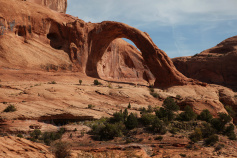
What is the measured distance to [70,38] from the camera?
3694 centimetres

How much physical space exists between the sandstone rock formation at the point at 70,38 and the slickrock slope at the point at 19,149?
1955 centimetres

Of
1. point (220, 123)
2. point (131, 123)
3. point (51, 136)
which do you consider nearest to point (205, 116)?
point (220, 123)

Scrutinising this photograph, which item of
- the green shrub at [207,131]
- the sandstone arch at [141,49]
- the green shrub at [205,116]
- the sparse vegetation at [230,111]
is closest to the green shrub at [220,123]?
the green shrub at [207,131]

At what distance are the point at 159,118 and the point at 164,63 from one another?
1394 cm

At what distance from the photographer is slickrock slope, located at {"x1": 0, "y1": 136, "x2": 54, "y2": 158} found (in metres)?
10.8

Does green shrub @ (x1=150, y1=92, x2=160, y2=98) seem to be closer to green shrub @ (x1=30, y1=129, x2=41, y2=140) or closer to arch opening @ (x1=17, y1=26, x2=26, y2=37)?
green shrub @ (x1=30, y1=129, x2=41, y2=140)

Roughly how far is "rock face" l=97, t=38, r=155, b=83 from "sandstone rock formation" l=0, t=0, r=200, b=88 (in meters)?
4.29

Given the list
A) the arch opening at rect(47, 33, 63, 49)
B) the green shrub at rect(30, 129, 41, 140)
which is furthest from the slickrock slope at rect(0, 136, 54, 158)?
the arch opening at rect(47, 33, 63, 49)

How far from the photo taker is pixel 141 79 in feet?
158

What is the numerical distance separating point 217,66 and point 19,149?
48.1 m

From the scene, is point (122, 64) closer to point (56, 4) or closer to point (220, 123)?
point (56, 4)

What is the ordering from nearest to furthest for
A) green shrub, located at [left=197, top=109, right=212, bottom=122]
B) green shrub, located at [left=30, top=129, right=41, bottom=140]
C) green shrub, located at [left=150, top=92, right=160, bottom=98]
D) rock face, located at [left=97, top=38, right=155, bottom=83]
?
green shrub, located at [left=30, top=129, right=41, bottom=140] < green shrub, located at [left=197, top=109, right=212, bottom=122] < green shrub, located at [left=150, top=92, right=160, bottom=98] < rock face, located at [left=97, top=38, right=155, bottom=83]

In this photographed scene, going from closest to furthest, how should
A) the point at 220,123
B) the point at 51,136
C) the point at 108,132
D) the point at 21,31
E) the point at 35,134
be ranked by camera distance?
the point at 35,134 < the point at 51,136 < the point at 108,132 < the point at 220,123 < the point at 21,31

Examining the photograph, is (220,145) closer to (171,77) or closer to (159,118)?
(159,118)
